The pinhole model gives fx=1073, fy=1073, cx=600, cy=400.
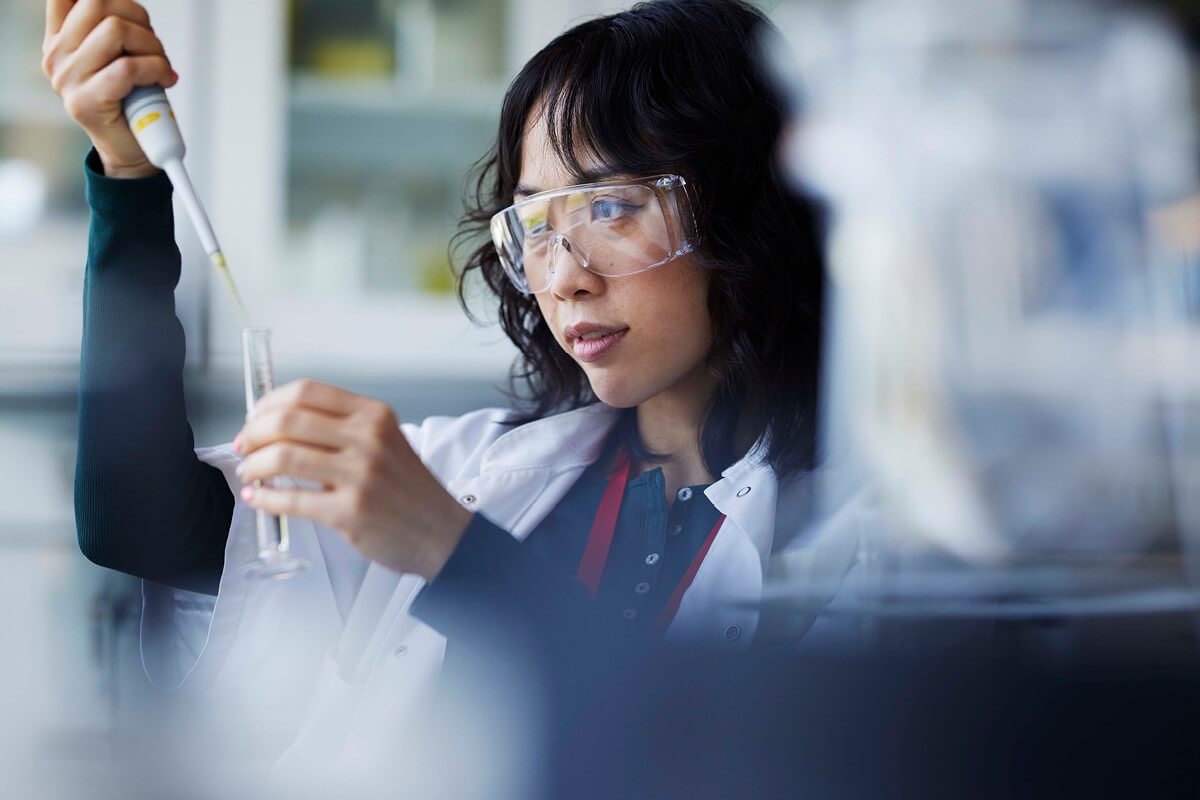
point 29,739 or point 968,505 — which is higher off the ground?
point 29,739

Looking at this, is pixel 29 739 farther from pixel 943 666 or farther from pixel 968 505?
pixel 968 505

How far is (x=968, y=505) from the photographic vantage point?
3.54 feet

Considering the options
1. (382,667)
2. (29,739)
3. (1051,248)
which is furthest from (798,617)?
(1051,248)

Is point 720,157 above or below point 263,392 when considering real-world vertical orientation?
above

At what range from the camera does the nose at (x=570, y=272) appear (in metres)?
0.85

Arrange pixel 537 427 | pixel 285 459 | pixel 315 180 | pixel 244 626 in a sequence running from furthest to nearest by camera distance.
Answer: pixel 315 180 → pixel 537 427 → pixel 244 626 → pixel 285 459

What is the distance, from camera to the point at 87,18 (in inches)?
24.1

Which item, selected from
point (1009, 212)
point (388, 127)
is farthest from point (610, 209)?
point (388, 127)

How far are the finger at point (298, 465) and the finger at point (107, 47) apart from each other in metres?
0.25

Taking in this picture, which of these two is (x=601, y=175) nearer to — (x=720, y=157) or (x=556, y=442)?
(x=720, y=157)

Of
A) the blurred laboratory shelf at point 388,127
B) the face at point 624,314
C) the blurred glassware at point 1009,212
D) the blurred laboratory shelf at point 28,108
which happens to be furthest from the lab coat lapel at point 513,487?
the blurred laboratory shelf at point 28,108

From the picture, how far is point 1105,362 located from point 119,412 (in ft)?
6.10

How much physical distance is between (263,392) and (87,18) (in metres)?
0.25

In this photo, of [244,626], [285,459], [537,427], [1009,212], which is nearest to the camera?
[285,459]
